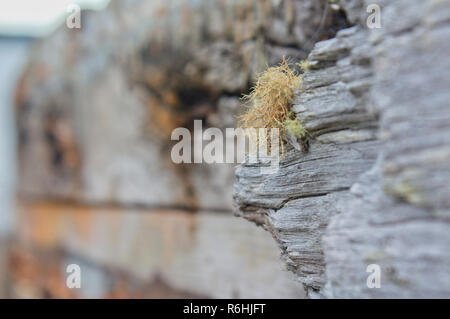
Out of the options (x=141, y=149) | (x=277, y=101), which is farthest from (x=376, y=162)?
(x=141, y=149)

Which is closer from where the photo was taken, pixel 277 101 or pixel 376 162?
pixel 376 162

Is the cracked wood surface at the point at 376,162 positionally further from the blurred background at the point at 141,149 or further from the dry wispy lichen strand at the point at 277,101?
the blurred background at the point at 141,149

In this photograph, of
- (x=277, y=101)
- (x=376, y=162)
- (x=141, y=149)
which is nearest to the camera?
(x=376, y=162)

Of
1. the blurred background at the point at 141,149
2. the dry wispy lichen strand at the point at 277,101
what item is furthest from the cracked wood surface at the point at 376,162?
the blurred background at the point at 141,149

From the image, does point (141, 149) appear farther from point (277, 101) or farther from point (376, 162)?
point (376, 162)

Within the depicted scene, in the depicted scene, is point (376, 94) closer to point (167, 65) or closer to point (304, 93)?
point (304, 93)

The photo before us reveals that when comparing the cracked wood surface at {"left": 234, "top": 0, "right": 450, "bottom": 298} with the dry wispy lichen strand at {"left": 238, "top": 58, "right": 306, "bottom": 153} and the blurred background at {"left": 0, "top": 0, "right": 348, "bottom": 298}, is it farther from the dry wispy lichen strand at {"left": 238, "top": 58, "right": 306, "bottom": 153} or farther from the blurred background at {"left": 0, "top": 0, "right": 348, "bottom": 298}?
the blurred background at {"left": 0, "top": 0, "right": 348, "bottom": 298}

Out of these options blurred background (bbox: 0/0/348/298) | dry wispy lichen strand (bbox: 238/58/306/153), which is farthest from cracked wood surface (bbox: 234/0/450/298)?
blurred background (bbox: 0/0/348/298)
